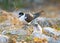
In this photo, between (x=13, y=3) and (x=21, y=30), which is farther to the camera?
(x=13, y=3)

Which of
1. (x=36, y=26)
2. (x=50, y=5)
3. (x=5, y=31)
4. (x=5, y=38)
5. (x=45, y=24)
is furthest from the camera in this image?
(x=50, y=5)

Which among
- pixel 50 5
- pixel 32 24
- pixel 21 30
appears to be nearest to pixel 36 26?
pixel 32 24

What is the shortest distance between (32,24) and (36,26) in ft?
0.51

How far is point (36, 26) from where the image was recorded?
6.84 m

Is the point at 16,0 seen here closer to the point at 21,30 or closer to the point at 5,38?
the point at 21,30

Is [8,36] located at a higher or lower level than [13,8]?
lower

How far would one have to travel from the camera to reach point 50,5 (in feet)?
43.1

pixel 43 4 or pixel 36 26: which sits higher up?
pixel 43 4

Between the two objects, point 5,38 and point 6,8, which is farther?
point 6,8

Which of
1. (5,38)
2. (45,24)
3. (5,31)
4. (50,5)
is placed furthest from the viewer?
(50,5)

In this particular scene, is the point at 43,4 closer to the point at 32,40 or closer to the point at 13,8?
the point at 13,8

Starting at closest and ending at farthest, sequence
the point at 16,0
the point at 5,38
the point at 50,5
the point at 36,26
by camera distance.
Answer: the point at 5,38 < the point at 36,26 < the point at 16,0 < the point at 50,5

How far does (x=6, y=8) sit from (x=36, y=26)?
4.20 metres

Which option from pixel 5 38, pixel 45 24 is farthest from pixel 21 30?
pixel 45 24
